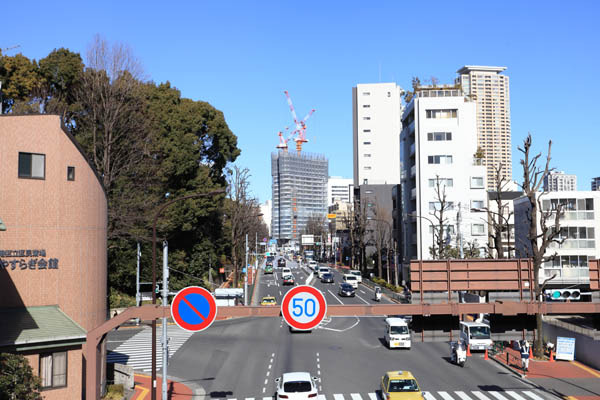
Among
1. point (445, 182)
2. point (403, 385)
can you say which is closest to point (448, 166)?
point (445, 182)

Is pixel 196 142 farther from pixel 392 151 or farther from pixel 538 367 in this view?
pixel 392 151

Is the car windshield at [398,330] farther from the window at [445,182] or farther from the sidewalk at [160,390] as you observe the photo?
the window at [445,182]

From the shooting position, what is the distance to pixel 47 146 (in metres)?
21.3

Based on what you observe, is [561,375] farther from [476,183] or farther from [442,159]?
[442,159]

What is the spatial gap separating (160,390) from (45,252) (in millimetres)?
12340

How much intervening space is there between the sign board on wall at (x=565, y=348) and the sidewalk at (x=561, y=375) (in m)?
0.38

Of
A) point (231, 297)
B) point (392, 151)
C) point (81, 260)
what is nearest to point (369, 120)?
point (392, 151)

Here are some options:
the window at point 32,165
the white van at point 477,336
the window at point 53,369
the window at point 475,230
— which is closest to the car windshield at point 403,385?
the window at point 53,369

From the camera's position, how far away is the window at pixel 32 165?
20703 mm

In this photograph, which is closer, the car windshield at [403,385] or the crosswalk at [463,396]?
the car windshield at [403,385]

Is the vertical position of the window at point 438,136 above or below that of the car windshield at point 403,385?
above

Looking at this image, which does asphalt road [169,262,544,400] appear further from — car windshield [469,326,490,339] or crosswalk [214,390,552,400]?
car windshield [469,326,490,339]

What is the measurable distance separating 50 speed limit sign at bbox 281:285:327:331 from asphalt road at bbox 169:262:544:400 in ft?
53.8

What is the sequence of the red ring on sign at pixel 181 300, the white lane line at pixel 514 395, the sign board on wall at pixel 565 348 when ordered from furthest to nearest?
the sign board on wall at pixel 565 348 < the white lane line at pixel 514 395 < the red ring on sign at pixel 181 300
